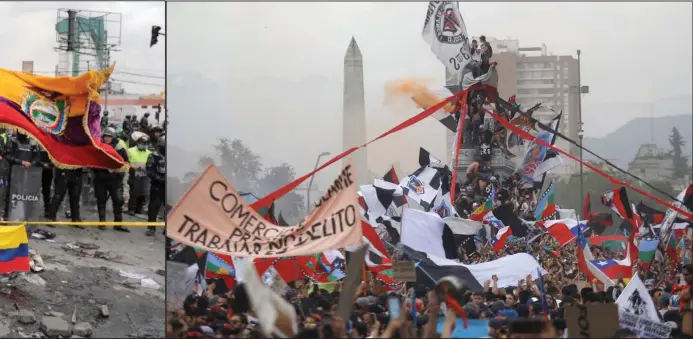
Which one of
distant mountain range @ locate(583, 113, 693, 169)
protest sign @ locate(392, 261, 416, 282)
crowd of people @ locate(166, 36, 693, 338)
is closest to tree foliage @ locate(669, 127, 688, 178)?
distant mountain range @ locate(583, 113, 693, 169)

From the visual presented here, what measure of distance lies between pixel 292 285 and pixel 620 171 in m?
5.10

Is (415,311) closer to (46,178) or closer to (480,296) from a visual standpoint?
(480,296)

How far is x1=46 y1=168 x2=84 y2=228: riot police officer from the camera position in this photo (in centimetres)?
1289

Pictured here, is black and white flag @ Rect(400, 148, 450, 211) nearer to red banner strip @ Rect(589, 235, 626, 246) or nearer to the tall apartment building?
the tall apartment building

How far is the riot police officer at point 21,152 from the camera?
502 inches

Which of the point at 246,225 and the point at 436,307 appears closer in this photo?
the point at 436,307

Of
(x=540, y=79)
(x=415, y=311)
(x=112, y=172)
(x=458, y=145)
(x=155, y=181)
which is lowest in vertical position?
(x=415, y=311)

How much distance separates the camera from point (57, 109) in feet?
40.1

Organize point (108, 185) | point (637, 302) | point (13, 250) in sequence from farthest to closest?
point (108, 185) < point (13, 250) < point (637, 302)

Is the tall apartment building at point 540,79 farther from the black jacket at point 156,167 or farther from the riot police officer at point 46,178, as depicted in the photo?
the riot police officer at point 46,178

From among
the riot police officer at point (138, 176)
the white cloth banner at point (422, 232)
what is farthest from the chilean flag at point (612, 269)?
the riot police officer at point (138, 176)

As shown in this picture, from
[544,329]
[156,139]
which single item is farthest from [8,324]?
[544,329]

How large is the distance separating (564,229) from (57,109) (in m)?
6.52

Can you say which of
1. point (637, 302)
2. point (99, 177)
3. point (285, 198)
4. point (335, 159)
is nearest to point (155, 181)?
point (99, 177)
